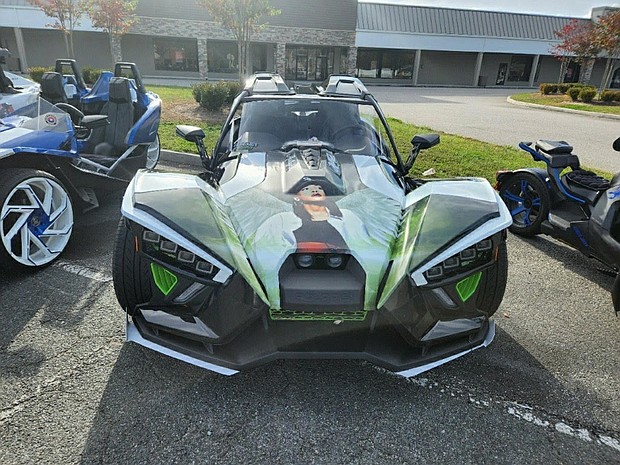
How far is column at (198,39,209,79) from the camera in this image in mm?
29281

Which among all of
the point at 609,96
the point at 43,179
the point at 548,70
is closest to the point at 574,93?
the point at 609,96

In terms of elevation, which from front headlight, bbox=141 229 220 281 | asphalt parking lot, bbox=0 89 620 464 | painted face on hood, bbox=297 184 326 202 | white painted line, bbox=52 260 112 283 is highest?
painted face on hood, bbox=297 184 326 202

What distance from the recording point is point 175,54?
30.6m

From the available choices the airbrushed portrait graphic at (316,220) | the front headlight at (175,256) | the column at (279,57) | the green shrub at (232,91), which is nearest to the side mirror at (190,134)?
the airbrushed portrait graphic at (316,220)

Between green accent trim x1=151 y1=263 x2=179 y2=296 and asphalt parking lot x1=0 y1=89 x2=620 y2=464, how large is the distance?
53 centimetres

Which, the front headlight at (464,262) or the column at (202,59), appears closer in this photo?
the front headlight at (464,262)

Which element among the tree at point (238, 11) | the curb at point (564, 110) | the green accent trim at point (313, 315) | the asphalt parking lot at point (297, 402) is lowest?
the curb at point (564, 110)

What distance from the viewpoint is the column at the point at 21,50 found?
91.2 feet

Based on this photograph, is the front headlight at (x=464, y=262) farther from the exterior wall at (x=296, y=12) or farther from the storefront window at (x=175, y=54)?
the storefront window at (x=175, y=54)

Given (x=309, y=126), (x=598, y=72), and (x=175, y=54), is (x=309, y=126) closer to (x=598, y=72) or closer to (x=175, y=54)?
(x=175, y=54)

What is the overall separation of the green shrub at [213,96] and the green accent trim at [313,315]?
1108 centimetres

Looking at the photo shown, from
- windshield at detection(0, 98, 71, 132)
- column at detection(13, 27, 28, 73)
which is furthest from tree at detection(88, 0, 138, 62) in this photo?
windshield at detection(0, 98, 71, 132)

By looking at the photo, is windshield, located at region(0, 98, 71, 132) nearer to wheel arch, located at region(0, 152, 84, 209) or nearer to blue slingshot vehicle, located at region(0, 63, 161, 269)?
blue slingshot vehicle, located at region(0, 63, 161, 269)

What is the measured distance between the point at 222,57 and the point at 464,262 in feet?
104
